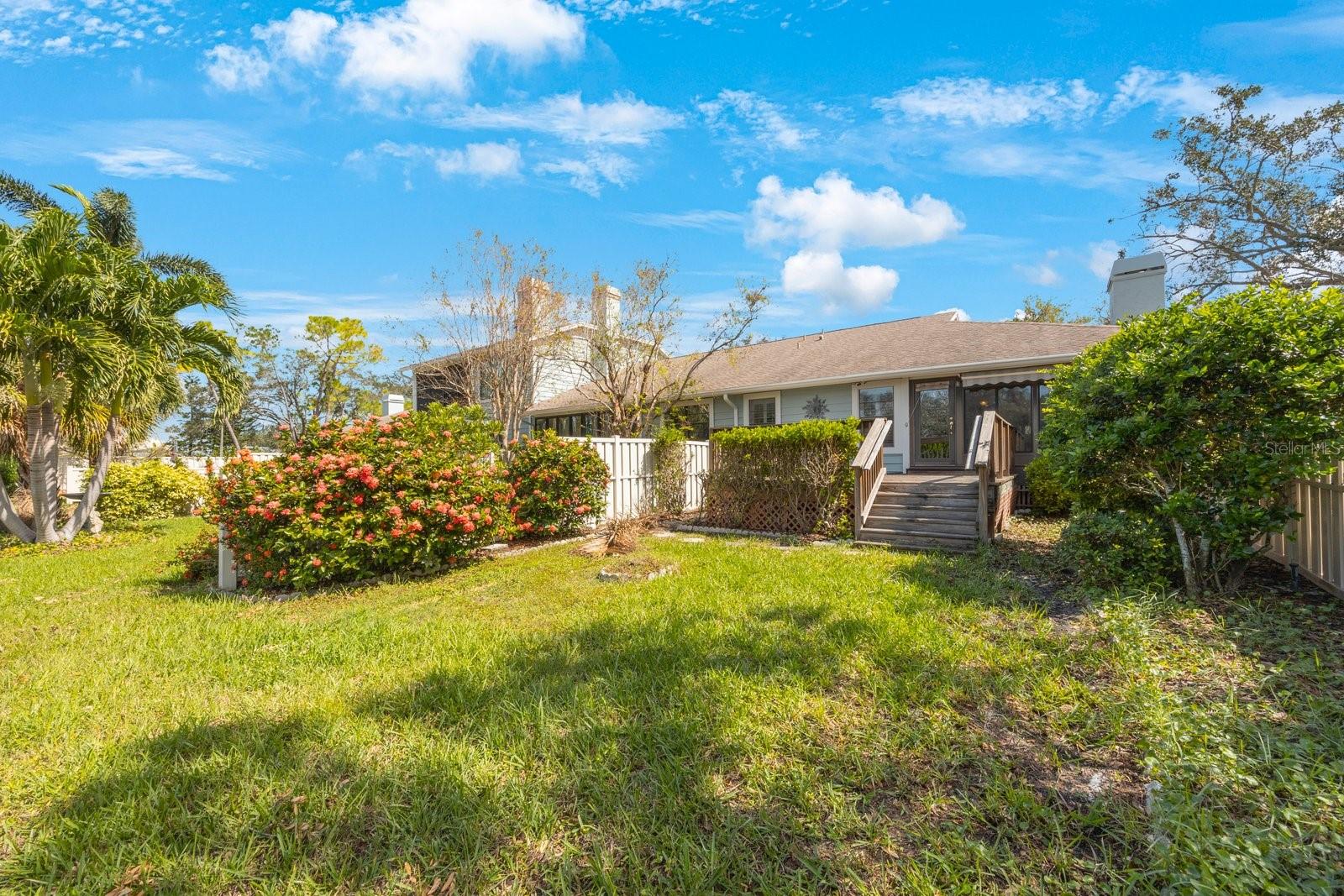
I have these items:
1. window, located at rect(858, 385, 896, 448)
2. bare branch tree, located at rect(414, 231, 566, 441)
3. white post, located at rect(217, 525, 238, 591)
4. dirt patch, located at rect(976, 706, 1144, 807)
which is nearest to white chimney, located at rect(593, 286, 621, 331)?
bare branch tree, located at rect(414, 231, 566, 441)

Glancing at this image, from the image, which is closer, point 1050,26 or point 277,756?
point 277,756

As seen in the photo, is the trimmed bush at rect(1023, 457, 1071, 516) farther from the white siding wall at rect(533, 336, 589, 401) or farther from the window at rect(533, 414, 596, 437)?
the window at rect(533, 414, 596, 437)

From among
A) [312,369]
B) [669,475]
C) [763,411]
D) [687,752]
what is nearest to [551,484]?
[669,475]

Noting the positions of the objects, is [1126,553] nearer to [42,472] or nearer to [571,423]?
[571,423]

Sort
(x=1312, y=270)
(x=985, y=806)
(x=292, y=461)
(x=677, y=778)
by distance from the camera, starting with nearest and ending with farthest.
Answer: (x=985, y=806) → (x=677, y=778) → (x=292, y=461) → (x=1312, y=270)

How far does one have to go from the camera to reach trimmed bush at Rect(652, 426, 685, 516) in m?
10.7

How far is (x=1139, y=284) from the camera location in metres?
9.85

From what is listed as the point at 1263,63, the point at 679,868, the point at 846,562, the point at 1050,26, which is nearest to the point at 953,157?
the point at 1050,26

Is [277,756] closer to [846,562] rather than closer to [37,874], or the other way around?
[37,874]

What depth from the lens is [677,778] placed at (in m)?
2.34

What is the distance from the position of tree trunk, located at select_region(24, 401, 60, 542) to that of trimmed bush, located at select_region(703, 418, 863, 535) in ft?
40.6

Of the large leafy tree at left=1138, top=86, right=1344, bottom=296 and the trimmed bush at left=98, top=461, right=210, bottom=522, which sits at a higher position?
the large leafy tree at left=1138, top=86, right=1344, bottom=296

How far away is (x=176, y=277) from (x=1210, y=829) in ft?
50.1

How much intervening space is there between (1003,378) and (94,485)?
18.7 m
